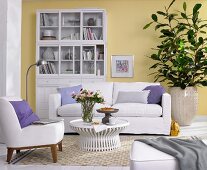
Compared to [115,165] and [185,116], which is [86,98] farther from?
[185,116]

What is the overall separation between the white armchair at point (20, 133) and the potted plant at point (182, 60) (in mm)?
3446

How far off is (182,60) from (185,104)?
91cm

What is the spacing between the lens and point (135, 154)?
2.25 meters

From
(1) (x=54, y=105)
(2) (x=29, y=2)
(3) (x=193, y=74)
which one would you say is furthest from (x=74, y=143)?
(2) (x=29, y=2)

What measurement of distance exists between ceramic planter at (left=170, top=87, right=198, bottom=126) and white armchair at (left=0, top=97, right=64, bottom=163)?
11.2ft

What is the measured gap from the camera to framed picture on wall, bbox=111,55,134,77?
7.01 meters

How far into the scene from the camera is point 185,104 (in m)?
6.17

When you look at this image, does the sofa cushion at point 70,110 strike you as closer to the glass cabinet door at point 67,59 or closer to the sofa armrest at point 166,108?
the sofa armrest at point 166,108

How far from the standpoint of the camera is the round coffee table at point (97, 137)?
3.99m

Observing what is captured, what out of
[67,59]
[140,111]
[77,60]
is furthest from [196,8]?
[67,59]

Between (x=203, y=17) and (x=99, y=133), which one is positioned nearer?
(x=99, y=133)

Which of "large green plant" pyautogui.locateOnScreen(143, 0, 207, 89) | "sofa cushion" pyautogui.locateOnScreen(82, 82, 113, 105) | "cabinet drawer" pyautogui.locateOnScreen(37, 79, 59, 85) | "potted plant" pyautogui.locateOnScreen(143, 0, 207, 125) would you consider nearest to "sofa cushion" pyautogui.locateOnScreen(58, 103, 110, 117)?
"sofa cushion" pyautogui.locateOnScreen(82, 82, 113, 105)

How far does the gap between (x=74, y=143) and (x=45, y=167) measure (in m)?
1.25

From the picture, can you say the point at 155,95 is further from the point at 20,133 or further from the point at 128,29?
the point at 20,133
